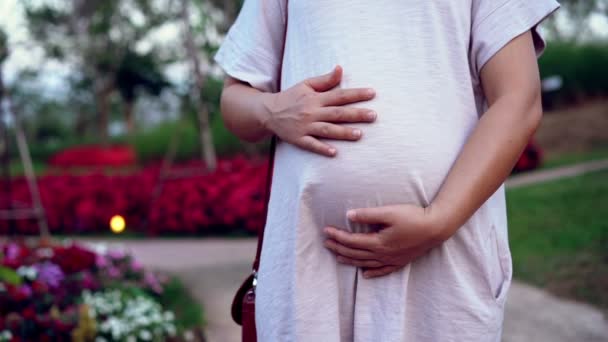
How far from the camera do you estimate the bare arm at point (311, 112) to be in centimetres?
101

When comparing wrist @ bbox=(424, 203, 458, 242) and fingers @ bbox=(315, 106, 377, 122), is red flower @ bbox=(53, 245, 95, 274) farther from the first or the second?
wrist @ bbox=(424, 203, 458, 242)

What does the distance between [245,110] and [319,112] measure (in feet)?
0.67

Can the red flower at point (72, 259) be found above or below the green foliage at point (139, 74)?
below

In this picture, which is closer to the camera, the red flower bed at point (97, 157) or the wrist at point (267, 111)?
the wrist at point (267, 111)

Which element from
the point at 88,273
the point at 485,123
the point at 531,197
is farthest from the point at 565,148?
the point at 485,123

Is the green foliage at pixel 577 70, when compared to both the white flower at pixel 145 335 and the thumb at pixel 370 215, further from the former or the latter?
the thumb at pixel 370 215

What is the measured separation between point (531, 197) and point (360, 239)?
5.15 metres

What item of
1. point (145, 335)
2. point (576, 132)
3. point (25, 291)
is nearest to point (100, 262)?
point (25, 291)

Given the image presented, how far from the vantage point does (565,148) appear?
32.0ft

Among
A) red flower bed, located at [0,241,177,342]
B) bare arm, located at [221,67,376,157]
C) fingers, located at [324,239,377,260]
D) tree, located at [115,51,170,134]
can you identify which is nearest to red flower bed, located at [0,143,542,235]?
red flower bed, located at [0,241,177,342]

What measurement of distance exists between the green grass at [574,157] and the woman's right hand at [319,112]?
7817mm

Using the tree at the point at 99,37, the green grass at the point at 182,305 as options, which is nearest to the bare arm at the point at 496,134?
the green grass at the point at 182,305

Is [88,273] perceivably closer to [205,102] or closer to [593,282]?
[205,102]

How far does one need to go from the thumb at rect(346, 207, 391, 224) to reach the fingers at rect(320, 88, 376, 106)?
191 mm
